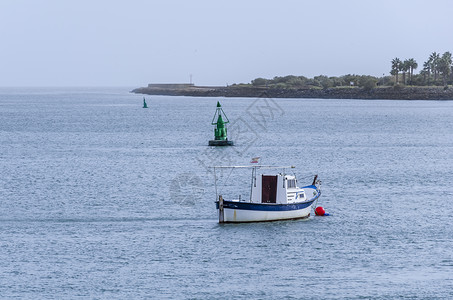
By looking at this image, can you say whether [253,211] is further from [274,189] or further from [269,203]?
[274,189]

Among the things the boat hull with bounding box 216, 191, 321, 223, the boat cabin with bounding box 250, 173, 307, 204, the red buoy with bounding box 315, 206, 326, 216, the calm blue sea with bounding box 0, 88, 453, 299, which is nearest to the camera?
the calm blue sea with bounding box 0, 88, 453, 299

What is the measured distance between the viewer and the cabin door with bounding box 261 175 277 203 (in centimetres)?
→ 5481

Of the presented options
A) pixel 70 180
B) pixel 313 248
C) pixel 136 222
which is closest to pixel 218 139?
pixel 70 180

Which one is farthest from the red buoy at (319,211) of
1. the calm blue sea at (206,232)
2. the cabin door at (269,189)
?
the cabin door at (269,189)

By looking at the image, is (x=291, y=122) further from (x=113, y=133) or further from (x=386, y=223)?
(x=386, y=223)

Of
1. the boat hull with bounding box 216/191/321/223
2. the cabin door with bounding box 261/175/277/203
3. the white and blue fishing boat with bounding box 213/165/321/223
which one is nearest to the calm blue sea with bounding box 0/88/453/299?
the boat hull with bounding box 216/191/321/223

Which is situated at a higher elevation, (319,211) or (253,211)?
(253,211)

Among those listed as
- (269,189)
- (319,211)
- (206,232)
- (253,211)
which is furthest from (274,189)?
(206,232)

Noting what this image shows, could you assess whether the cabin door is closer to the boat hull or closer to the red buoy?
the boat hull

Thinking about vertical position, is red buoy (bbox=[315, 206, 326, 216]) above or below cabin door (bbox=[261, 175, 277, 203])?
below

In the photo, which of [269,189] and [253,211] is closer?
[253,211]

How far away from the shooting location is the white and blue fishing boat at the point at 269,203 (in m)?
53.6

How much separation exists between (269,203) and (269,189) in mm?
1191

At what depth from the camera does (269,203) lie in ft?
178
